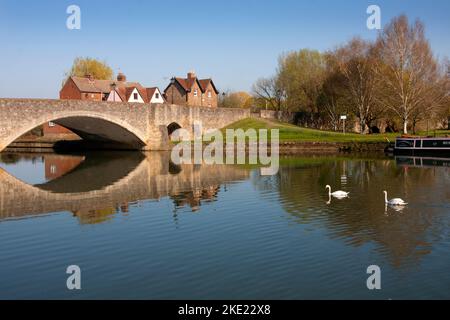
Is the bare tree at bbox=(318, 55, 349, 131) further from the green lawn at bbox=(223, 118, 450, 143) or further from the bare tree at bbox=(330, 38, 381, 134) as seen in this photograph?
the green lawn at bbox=(223, 118, 450, 143)

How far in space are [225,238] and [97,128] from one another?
38897mm

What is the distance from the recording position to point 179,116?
55.4 m

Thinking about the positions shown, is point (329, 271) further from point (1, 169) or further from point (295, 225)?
point (1, 169)

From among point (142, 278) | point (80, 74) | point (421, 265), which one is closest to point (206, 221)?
point (142, 278)

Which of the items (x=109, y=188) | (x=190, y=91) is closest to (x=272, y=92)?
(x=190, y=91)

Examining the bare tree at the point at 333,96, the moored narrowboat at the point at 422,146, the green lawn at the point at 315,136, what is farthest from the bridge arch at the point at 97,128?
the bare tree at the point at 333,96

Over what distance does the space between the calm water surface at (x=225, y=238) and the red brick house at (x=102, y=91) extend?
3955 centimetres

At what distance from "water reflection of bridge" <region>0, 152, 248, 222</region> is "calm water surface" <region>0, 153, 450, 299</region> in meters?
0.10

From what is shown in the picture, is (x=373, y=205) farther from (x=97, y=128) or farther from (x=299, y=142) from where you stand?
(x=97, y=128)

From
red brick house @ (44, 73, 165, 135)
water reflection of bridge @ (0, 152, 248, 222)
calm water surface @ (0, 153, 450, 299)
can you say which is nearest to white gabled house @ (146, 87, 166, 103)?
red brick house @ (44, 73, 165, 135)

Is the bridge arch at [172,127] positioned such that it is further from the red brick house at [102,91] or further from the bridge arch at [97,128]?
the red brick house at [102,91]

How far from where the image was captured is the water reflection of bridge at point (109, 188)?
20125 mm

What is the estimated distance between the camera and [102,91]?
2699 inches
